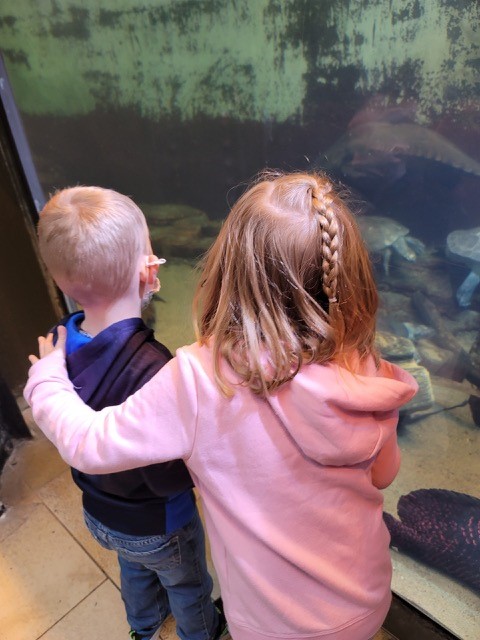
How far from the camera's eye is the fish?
80cm

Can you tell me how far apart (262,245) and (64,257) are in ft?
1.07

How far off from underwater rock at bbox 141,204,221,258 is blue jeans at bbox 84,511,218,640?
32.2 inches

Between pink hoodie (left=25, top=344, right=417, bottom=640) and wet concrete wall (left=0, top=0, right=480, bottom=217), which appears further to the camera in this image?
wet concrete wall (left=0, top=0, right=480, bottom=217)

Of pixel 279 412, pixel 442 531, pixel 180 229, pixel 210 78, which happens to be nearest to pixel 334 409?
pixel 279 412

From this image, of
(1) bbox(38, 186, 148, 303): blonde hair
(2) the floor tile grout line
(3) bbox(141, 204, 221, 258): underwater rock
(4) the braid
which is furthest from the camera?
(3) bbox(141, 204, 221, 258): underwater rock

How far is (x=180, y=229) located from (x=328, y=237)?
1050 millimetres

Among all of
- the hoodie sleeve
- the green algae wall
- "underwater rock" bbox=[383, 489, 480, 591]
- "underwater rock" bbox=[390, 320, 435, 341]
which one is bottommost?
"underwater rock" bbox=[383, 489, 480, 591]

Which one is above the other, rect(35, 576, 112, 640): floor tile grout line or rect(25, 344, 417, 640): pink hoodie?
rect(25, 344, 417, 640): pink hoodie

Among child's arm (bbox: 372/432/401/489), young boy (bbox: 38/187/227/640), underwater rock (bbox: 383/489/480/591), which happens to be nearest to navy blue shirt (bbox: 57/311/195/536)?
young boy (bbox: 38/187/227/640)

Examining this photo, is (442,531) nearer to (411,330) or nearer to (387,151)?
(411,330)

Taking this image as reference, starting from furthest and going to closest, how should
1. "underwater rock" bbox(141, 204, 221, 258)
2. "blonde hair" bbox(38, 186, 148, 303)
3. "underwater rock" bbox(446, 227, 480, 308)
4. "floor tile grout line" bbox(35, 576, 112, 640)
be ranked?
1. "underwater rock" bbox(141, 204, 221, 258)
2. "floor tile grout line" bbox(35, 576, 112, 640)
3. "underwater rock" bbox(446, 227, 480, 308)
4. "blonde hair" bbox(38, 186, 148, 303)

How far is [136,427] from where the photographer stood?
0.63 m

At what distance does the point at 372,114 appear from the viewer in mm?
853

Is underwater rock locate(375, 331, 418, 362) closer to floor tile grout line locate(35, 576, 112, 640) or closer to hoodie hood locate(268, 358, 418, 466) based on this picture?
hoodie hood locate(268, 358, 418, 466)
